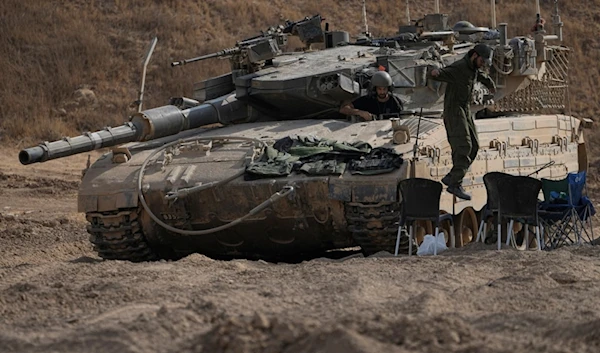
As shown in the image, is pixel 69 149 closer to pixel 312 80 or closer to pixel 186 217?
pixel 186 217

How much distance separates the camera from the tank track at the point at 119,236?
12203mm

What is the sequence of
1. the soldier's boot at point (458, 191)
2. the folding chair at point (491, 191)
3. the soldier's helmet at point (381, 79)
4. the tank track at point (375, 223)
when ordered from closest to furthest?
the tank track at point (375, 223)
the folding chair at point (491, 191)
the soldier's boot at point (458, 191)
the soldier's helmet at point (381, 79)

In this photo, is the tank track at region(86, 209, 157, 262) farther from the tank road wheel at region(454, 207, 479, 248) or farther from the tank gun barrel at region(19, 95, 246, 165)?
the tank road wheel at region(454, 207, 479, 248)

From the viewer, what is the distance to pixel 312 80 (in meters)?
13.2

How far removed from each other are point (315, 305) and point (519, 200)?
4193 mm

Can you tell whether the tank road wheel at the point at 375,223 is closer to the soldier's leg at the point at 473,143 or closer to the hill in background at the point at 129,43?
the soldier's leg at the point at 473,143

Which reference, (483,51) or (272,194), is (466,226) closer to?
(483,51)

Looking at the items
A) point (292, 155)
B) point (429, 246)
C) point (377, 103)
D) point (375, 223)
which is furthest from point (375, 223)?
point (377, 103)

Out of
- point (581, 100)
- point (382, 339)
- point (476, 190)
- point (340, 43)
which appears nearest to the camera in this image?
point (382, 339)

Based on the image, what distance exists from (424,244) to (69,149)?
11.7 feet

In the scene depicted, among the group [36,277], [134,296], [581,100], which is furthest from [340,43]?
[581,100]

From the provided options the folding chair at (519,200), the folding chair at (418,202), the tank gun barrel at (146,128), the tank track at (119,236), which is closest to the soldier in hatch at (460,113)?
the folding chair at (519,200)

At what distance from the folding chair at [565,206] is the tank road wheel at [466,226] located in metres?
1.01

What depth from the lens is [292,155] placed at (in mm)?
11984
